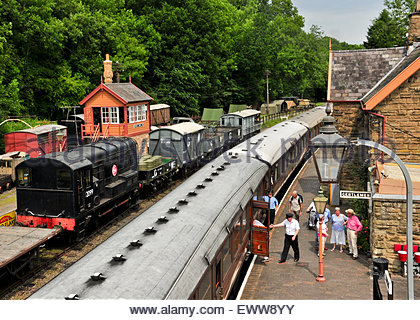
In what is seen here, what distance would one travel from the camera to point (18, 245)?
12000 millimetres

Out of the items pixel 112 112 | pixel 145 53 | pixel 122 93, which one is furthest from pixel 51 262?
pixel 145 53

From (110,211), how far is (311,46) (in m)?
72.6

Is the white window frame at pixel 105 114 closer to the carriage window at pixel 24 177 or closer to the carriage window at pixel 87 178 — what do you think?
the carriage window at pixel 87 178

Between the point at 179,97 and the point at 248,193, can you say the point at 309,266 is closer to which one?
the point at 248,193

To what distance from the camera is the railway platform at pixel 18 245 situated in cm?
1136

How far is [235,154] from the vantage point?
17531mm

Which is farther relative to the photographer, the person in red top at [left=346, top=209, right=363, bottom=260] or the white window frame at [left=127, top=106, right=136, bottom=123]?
the white window frame at [left=127, top=106, right=136, bottom=123]

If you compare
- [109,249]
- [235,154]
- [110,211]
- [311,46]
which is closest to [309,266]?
[235,154]

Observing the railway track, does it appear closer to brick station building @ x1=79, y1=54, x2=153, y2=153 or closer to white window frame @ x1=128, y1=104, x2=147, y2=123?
brick station building @ x1=79, y1=54, x2=153, y2=153

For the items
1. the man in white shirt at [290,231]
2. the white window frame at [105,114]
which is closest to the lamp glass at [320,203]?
the man in white shirt at [290,231]

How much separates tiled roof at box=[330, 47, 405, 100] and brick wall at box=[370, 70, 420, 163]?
359cm

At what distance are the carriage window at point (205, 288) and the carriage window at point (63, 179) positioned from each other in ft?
26.4

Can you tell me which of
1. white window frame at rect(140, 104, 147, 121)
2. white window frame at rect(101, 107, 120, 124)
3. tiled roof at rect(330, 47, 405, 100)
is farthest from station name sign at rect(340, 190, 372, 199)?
white window frame at rect(140, 104, 147, 121)

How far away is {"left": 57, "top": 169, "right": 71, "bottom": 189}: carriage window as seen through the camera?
14603 mm
